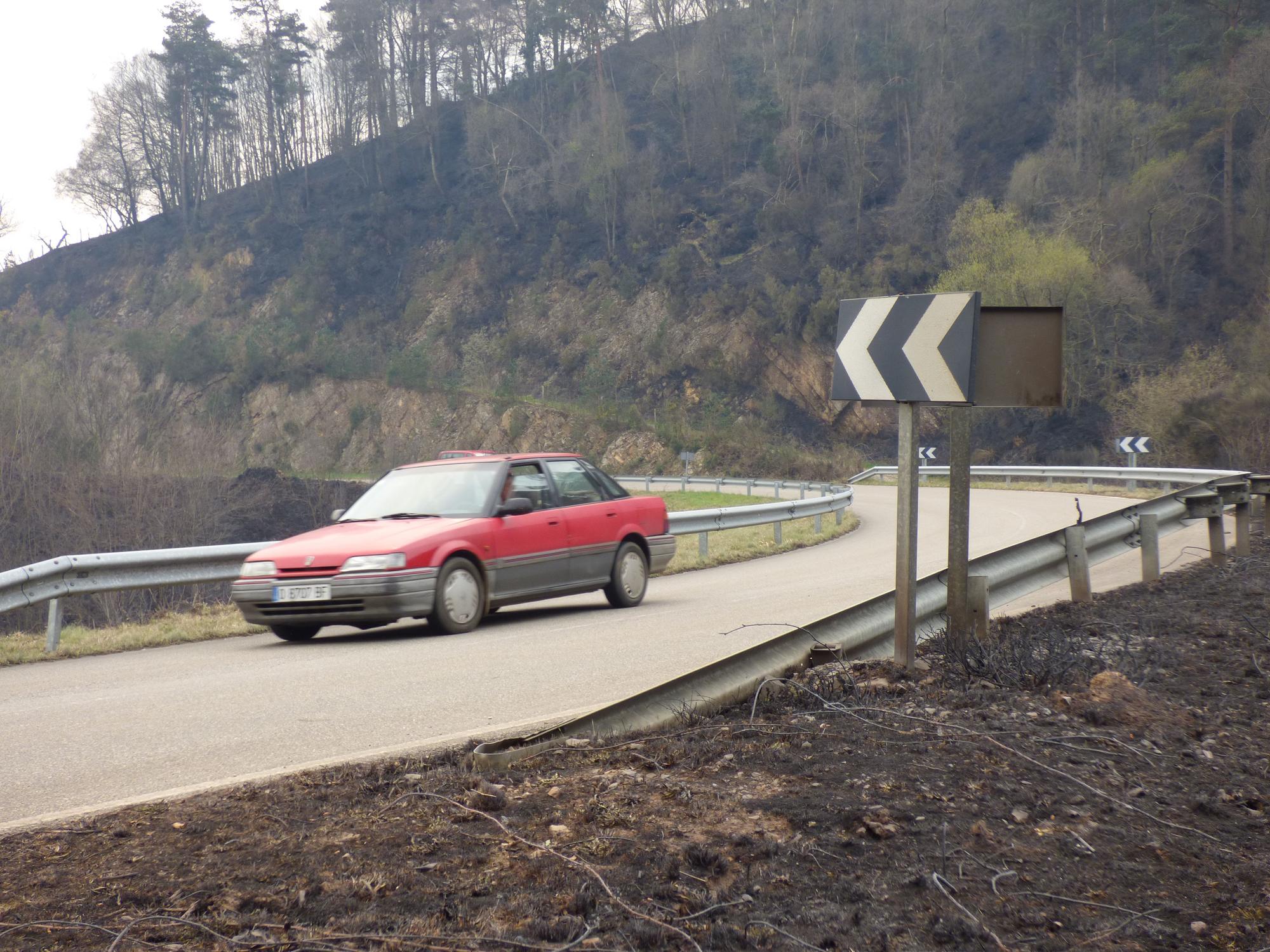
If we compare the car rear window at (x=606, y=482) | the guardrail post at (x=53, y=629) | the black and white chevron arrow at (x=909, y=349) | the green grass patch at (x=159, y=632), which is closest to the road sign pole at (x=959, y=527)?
the black and white chevron arrow at (x=909, y=349)

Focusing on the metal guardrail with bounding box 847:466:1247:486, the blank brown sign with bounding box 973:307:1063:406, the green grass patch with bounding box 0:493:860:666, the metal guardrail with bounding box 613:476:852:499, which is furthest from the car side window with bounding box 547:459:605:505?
the metal guardrail with bounding box 613:476:852:499

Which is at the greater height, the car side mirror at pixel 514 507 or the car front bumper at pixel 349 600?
the car side mirror at pixel 514 507

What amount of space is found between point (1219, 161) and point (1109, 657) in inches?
2469

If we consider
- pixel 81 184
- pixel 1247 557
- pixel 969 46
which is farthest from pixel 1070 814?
pixel 81 184

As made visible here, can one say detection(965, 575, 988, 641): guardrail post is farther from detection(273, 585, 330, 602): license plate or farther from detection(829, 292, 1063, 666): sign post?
detection(273, 585, 330, 602): license plate

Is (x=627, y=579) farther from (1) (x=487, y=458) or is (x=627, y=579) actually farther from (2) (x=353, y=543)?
(2) (x=353, y=543)

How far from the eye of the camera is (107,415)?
41.8 meters

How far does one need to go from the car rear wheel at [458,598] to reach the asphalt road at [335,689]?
0.19 metres

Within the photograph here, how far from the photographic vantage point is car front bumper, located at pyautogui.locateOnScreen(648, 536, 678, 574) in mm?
13203

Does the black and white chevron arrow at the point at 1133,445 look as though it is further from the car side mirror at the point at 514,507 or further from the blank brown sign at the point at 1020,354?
the blank brown sign at the point at 1020,354

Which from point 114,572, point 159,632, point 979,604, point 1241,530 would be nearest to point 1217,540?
point 1241,530

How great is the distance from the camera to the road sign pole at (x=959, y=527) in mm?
6582

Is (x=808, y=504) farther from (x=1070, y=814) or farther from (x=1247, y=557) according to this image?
(x=1070, y=814)

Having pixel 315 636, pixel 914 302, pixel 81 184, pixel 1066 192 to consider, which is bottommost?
pixel 315 636
